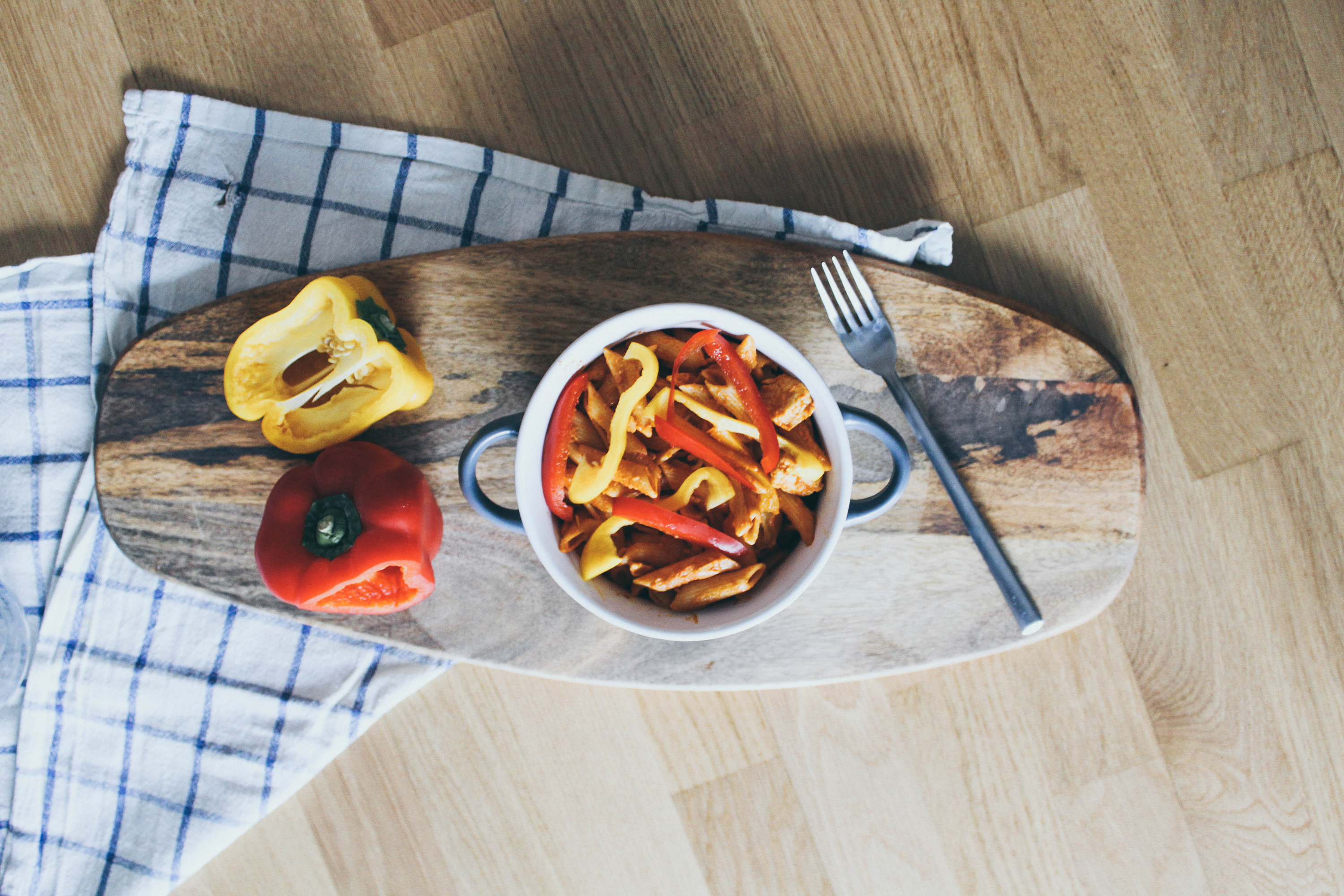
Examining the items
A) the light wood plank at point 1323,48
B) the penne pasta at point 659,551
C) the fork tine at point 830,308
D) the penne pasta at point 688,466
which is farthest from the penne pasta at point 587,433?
the light wood plank at point 1323,48

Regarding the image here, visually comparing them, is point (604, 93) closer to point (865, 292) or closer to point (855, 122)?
point (855, 122)

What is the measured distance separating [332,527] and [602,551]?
0.31 meters

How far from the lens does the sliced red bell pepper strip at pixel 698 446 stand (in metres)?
0.82

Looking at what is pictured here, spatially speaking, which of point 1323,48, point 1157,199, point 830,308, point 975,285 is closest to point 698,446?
point 830,308

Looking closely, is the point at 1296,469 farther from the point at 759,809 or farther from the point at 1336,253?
the point at 759,809

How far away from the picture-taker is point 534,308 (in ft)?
3.23

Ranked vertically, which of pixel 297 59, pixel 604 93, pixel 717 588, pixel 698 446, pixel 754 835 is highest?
pixel 297 59

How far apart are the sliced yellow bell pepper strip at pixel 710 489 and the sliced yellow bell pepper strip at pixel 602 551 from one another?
0.05 meters

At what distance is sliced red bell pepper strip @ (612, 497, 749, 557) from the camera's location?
0.81 m

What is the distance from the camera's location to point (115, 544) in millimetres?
1135

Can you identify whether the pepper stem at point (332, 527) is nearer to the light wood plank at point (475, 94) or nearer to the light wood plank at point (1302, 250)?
the light wood plank at point (475, 94)

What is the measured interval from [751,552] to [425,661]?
1.73ft

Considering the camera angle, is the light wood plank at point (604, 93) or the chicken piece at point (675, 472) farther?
the light wood plank at point (604, 93)

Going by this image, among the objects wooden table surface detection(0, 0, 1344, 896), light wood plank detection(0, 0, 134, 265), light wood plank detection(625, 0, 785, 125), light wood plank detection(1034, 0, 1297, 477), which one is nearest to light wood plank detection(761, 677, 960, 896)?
wooden table surface detection(0, 0, 1344, 896)
